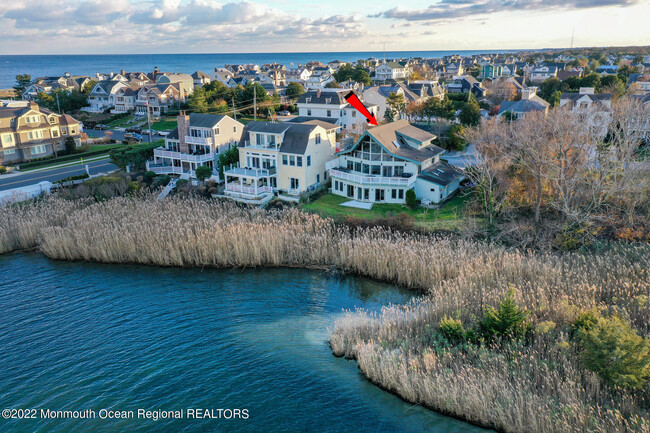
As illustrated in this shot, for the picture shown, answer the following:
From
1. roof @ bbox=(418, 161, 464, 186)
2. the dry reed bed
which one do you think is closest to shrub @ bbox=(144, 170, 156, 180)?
the dry reed bed

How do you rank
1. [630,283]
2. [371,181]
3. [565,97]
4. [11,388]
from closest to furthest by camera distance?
[11,388]
[630,283]
[371,181]
[565,97]

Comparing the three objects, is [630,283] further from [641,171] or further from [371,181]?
[371,181]

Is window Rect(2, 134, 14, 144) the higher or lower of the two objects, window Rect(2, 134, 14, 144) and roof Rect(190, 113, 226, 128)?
the lower

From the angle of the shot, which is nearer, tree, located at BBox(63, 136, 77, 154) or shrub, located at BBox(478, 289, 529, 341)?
shrub, located at BBox(478, 289, 529, 341)

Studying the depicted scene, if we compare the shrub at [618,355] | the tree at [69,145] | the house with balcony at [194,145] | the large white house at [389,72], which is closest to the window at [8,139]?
the tree at [69,145]

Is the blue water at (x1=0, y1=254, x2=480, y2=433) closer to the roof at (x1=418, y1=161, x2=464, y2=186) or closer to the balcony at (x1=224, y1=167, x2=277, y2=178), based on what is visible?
the balcony at (x1=224, y1=167, x2=277, y2=178)

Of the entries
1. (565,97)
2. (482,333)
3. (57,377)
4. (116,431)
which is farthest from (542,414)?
(565,97)

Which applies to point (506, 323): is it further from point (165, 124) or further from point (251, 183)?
point (165, 124)
